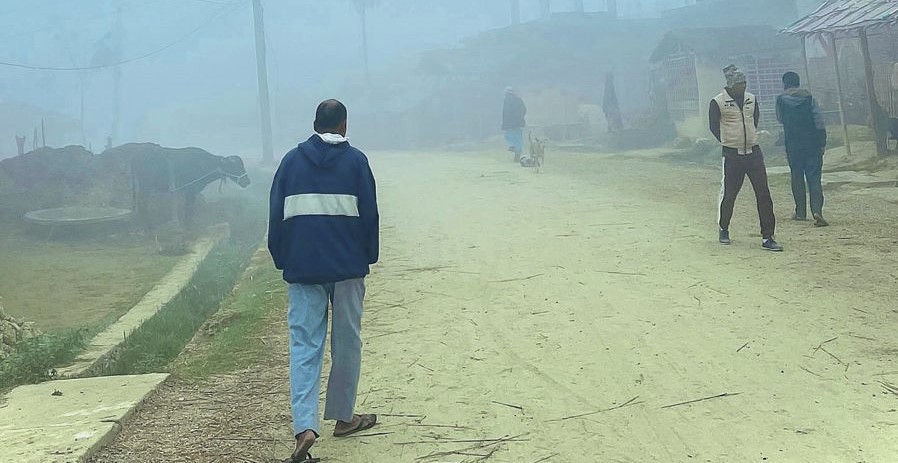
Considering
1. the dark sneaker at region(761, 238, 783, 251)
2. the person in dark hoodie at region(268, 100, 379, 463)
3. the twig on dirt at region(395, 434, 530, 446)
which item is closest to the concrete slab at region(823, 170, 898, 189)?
the dark sneaker at region(761, 238, 783, 251)

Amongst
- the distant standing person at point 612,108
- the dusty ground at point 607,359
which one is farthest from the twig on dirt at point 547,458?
the distant standing person at point 612,108

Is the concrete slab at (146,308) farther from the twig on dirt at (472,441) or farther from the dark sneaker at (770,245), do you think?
the dark sneaker at (770,245)

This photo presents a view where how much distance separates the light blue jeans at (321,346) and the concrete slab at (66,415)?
113cm

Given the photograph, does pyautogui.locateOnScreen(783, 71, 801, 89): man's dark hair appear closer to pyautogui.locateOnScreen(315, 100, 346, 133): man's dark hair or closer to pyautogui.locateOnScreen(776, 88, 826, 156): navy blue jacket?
pyautogui.locateOnScreen(776, 88, 826, 156): navy blue jacket

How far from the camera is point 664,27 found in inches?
1778

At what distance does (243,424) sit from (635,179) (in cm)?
1170

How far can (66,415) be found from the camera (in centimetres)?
463

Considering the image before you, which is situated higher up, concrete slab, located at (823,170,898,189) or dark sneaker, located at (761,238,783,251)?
concrete slab, located at (823,170,898,189)

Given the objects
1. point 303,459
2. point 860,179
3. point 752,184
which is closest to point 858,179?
point 860,179

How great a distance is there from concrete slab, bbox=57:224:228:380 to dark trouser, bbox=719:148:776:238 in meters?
6.07

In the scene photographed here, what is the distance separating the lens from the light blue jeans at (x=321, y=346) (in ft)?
12.7

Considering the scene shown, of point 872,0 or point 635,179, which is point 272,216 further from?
point 872,0

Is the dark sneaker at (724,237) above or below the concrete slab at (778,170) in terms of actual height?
below

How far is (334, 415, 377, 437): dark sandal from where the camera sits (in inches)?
165
